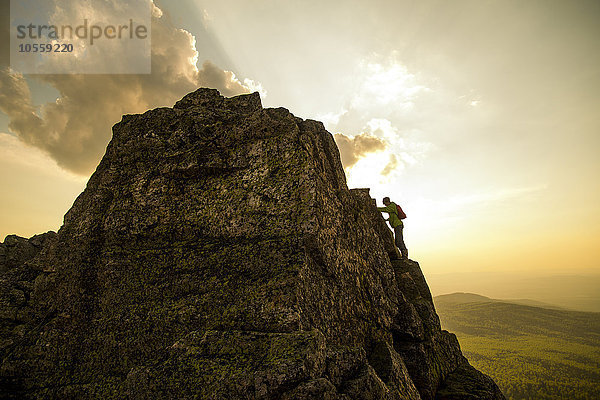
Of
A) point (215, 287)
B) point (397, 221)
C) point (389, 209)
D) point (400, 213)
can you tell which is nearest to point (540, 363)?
point (400, 213)

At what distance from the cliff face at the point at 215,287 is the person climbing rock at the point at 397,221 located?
10.9m

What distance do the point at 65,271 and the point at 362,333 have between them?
1310 cm

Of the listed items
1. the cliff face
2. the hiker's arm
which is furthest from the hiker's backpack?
the cliff face

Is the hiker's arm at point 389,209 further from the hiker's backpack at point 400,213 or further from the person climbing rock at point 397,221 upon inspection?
the hiker's backpack at point 400,213

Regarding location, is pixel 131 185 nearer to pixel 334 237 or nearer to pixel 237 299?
pixel 237 299

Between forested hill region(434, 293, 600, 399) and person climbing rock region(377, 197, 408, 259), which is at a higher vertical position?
person climbing rock region(377, 197, 408, 259)

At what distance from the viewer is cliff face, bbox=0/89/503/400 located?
8.07m

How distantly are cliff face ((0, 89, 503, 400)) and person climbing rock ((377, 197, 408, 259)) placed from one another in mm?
10895

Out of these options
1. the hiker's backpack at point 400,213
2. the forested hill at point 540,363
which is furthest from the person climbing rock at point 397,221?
the forested hill at point 540,363

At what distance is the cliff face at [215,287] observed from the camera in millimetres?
8070

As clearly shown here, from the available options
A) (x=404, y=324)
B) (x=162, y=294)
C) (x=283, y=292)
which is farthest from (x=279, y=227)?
(x=404, y=324)

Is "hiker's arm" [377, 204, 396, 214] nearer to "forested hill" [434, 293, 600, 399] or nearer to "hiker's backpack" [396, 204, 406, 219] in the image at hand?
"hiker's backpack" [396, 204, 406, 219]

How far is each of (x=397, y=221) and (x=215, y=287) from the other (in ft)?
65.2

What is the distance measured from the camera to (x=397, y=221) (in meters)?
25.6
